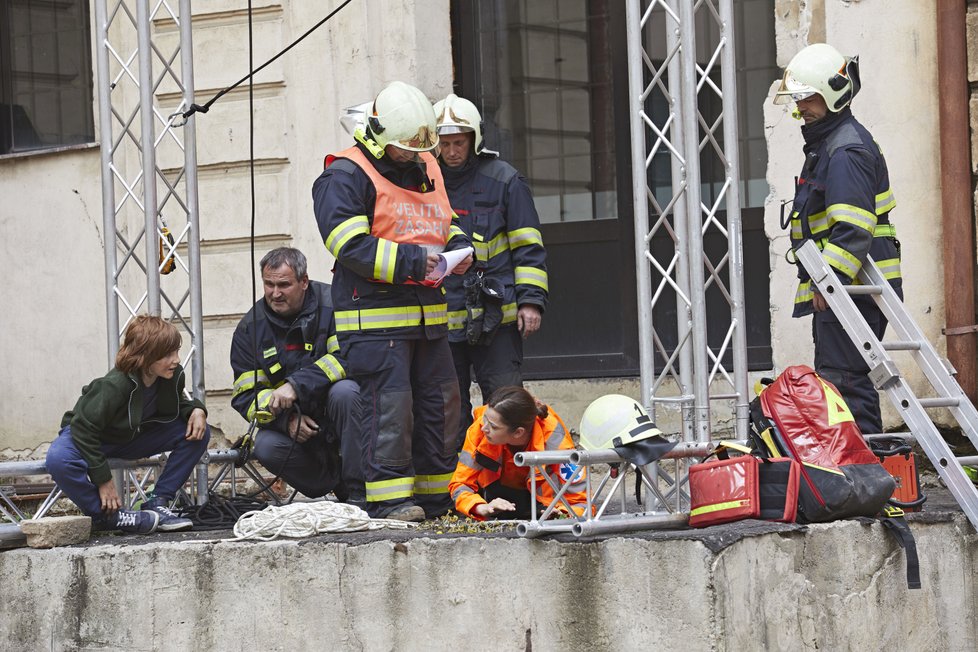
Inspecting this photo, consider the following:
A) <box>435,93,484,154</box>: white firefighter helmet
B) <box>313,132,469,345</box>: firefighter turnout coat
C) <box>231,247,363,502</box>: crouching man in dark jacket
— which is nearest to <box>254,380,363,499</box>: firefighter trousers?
<box>231,247,363,502</box>: crouching man in dark jacket

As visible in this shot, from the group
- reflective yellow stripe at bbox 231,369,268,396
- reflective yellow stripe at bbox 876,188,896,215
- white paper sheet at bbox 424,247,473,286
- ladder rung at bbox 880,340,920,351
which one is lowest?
reflective yellow stripe at bbox 231,369,268,396

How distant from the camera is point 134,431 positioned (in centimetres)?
632

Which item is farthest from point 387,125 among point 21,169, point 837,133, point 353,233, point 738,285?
point 21,169

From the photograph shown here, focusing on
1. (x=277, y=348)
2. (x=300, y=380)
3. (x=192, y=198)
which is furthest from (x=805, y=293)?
(x=192, y=198)

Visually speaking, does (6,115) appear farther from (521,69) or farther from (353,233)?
(353,233)

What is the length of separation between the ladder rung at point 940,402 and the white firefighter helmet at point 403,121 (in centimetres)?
227

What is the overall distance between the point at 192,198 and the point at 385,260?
1.71 metres

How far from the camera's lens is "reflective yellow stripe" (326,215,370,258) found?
19.1 ft

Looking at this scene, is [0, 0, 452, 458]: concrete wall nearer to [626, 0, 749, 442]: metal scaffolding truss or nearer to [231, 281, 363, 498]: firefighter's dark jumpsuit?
[231, 281, 363, 498]: firefighter's dark jumpsuit

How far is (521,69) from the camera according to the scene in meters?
9.09

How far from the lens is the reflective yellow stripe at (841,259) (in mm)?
6012

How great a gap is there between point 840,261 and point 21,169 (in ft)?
20.0

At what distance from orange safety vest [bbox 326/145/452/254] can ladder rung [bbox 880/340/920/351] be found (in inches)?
73.6

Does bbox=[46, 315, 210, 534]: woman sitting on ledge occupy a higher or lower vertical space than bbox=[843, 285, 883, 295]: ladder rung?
lower
